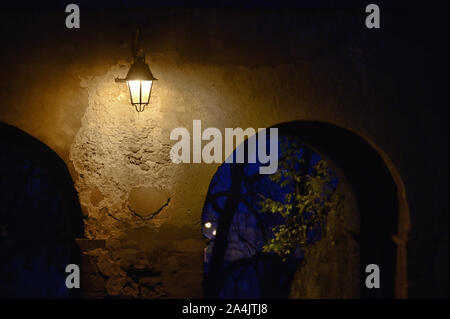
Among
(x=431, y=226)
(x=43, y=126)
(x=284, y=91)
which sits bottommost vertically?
(x=431, y=226)

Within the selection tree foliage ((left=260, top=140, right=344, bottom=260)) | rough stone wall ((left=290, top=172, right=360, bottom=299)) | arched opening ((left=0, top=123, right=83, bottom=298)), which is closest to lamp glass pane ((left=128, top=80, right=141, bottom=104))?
rough stone wall ((left=290, top=172, right=360, bottom=299))

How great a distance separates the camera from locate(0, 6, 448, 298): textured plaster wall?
168 inches

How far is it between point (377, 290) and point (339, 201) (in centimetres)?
117

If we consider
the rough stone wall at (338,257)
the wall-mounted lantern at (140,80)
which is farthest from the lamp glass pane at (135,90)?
the rough stone wall at (338,257)

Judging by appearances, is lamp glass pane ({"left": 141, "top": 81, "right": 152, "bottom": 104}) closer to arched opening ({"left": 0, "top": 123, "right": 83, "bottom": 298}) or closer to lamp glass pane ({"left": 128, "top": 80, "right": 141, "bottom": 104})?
lamp glass pane ({"left": 128, "top": 80, "right": 141, "bottom": 104})

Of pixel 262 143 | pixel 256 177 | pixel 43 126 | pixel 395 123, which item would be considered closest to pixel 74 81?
pixel 43 126

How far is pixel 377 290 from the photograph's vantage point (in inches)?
190

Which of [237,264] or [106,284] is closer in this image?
[106,284]

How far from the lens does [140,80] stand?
401 centimetres

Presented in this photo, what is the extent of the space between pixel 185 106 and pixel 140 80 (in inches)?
20.3

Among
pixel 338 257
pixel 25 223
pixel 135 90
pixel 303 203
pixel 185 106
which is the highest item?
pixel 135 90

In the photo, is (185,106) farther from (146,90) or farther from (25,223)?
(25,223)

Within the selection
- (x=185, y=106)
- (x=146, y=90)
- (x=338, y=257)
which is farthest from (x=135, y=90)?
(x=338, y=257)

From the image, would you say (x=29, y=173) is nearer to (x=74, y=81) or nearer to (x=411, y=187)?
(x=74, y=81)
